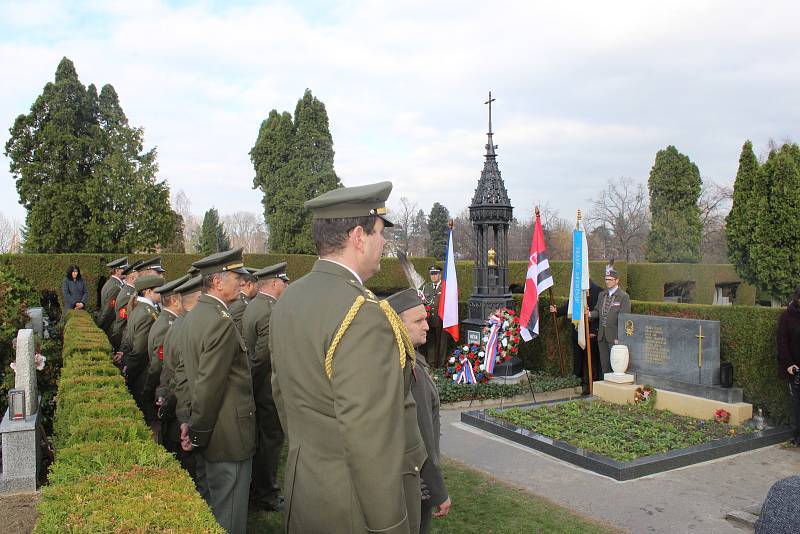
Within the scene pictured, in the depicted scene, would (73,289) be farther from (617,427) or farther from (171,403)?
(617,427)

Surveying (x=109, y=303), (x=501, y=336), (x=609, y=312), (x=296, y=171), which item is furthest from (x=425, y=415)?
(x=296, y=171)

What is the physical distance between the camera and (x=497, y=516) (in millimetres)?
5316

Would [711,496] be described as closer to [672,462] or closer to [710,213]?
[672,462]

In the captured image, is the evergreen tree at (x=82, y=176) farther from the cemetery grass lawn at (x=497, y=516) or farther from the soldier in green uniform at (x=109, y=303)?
the cemetery grass lawn at (x=497, y=516)

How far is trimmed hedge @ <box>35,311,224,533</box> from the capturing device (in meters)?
2.28

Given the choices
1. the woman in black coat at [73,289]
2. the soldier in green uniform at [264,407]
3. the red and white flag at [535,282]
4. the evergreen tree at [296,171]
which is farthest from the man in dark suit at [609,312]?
the evergreen tree at [296,171]

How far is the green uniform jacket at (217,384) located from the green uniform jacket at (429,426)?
142 centimetres

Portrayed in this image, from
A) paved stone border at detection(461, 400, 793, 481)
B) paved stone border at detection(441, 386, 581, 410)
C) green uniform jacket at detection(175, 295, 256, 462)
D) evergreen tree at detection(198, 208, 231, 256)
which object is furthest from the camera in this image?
evergreen tree at detection(198, 208, 231, 256)

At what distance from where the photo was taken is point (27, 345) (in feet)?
17.5

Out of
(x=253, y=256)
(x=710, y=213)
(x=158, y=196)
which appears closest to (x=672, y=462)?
(x=253, y=256)

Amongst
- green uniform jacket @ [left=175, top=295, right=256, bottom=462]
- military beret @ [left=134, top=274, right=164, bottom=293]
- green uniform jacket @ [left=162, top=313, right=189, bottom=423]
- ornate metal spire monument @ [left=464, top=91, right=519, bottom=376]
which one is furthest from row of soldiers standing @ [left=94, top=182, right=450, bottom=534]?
ornate metal spire monument @ [left=464, top=91, right=519, bottom=376]

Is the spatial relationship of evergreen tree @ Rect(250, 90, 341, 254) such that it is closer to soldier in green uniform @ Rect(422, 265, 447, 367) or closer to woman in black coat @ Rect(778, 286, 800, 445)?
soldier in green uniform @ Rect(422, 265, 447, 367)

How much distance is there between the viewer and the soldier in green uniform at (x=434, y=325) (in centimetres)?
1303

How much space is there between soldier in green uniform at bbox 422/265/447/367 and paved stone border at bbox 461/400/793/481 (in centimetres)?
461
